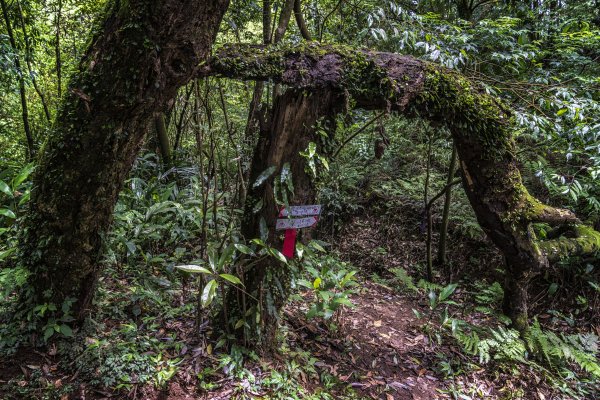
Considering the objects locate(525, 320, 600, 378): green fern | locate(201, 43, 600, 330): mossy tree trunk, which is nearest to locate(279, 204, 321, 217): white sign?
locate(201, 43, 600, 330): mossy tree trunk

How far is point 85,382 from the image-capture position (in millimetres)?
2160

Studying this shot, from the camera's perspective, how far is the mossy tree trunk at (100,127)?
1946 mm

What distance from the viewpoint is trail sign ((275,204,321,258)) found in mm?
2367

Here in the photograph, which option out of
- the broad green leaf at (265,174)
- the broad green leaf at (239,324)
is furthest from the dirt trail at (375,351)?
the broad green leaf at (265,174)

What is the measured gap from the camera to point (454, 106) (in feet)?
9.11

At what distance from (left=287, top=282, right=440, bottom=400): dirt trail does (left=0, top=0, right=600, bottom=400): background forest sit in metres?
0.02

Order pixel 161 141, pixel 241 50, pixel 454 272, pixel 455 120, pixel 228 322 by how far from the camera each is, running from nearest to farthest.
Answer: pixel 241 50 < pixel 228 322 < pixel 455 120 < pixel 454 272 < pixel 161 141

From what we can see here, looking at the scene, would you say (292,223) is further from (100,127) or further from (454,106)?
(454,106)

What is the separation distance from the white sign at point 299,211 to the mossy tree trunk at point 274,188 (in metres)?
0.07

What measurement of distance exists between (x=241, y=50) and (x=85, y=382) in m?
2.30

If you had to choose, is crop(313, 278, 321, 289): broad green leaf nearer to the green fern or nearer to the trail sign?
the trail sign

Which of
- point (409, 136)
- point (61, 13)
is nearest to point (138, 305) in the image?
point (61, 13)

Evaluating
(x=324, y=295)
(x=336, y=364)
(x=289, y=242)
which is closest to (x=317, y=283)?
(x=324, y=295)

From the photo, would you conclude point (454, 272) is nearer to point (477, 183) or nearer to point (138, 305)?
point (477, 183)
